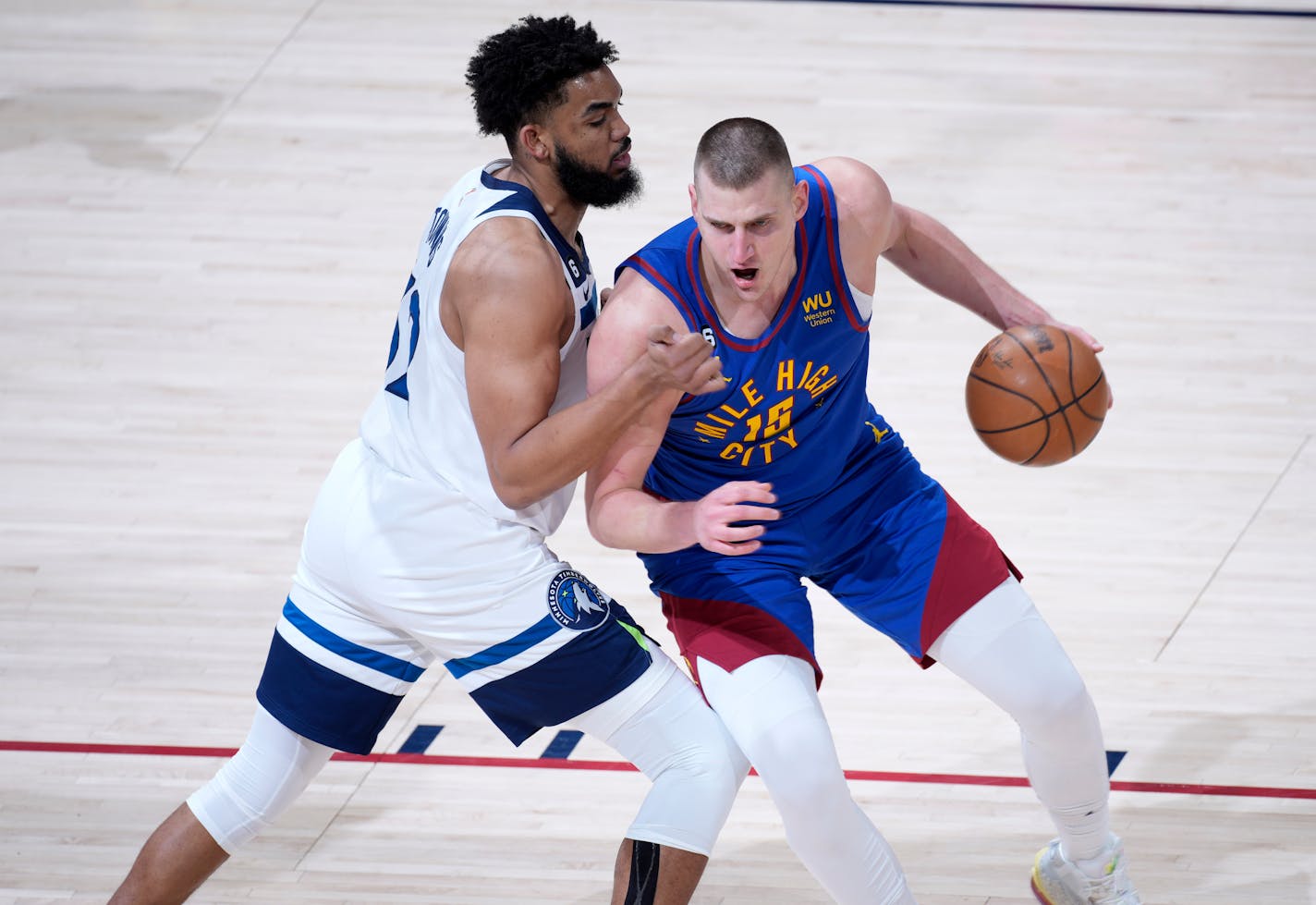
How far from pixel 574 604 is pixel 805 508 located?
23.6 inches

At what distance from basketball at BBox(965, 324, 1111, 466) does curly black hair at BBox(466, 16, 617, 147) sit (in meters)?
1.13

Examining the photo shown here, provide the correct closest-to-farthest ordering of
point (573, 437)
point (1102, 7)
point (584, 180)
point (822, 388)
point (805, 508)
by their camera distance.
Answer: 1. point (573, 437)
2. point (584, 180)
3. point (822, 388)
4. point (805, 508)
5. point (1102, 7)

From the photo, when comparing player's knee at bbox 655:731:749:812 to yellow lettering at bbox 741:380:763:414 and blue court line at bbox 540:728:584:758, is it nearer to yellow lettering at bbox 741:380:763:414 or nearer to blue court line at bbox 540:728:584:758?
yellow lettering at bbox 741:380:763:414

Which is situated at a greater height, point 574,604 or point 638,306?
point 638,306

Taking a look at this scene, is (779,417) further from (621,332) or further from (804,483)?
(621,332)

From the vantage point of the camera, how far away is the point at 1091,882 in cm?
387

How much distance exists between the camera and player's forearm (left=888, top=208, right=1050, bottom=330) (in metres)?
3.93

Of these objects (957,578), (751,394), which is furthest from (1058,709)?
(751,394)

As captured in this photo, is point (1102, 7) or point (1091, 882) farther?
point (1102, 7)

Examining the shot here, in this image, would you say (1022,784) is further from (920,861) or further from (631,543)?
(631,543)

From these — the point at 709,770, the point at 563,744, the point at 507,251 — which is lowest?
the point at 563,744

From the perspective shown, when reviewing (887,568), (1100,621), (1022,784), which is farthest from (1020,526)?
(887,568)

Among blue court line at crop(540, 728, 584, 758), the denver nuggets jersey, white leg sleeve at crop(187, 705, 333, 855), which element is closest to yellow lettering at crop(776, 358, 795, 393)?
Result: the denver nuggets jersey

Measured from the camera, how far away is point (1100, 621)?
17.1ft
